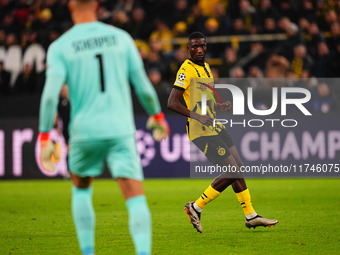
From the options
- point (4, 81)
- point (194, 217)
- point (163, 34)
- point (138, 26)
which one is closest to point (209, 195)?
point (194, 217)

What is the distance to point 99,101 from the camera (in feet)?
17.5

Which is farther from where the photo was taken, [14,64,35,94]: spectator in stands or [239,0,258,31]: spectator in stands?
[14,64,35,94]: spectator in stands

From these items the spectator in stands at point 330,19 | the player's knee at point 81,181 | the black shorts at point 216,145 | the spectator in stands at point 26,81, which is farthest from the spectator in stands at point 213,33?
the player's knee at point 81,181

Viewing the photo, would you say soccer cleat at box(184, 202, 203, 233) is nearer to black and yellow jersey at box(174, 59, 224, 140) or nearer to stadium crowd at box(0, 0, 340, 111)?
black and yellow jersey at box(174, 59, 224, 140)

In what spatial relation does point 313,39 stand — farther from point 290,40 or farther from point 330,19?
point 330,19

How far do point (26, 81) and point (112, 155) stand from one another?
42.3 feet

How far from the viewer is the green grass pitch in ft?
24.6

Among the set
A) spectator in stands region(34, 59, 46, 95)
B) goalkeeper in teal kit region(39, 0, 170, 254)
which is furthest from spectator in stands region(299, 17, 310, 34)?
goalkeeper in teal kit region(39, 0, 170, 254)

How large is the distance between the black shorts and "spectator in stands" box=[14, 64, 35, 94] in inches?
390

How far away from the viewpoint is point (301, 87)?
15.3 meters

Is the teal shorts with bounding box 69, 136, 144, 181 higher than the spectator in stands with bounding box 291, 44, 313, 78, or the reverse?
the spectator in stands with bounding box 291, 44, 313, 78

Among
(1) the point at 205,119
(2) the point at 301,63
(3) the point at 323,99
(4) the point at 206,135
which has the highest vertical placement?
(2) the point at 301,63

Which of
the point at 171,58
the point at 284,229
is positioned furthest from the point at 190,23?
the point at 284,229

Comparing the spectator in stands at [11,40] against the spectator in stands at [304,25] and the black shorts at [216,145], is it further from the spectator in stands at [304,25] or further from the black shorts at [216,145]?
the black shorts at [216,145]
